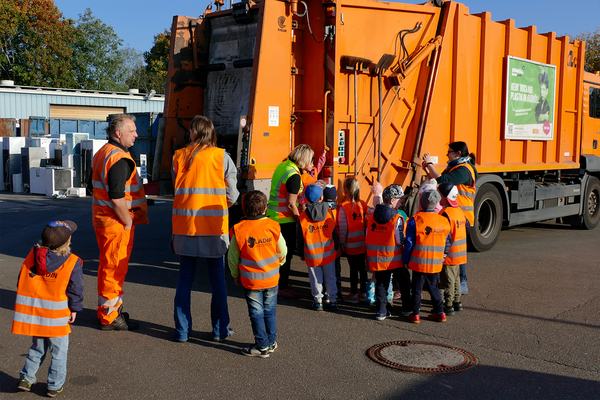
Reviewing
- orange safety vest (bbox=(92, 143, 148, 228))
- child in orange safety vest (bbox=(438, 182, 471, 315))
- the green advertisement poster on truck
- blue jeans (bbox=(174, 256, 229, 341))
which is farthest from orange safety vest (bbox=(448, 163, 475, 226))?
orange safety vest (bbox=(92, 143, 148, 228))

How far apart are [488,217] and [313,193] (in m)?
4.39

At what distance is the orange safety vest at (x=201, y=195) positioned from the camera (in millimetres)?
4352

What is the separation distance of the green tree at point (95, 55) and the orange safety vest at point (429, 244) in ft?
148

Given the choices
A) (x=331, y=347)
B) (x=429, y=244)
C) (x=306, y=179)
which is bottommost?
(x=331, y=347)

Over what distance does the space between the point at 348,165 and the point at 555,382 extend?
11.8 feet

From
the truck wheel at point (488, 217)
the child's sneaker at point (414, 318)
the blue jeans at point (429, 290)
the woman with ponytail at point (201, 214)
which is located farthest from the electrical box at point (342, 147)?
the truck wheel at point (488, 217)

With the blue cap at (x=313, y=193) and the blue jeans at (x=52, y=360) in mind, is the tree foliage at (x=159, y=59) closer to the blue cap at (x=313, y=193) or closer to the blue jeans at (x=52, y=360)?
the blue cap at (x=313, y=193)

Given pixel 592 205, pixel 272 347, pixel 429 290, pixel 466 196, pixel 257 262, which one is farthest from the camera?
pixel 592 205

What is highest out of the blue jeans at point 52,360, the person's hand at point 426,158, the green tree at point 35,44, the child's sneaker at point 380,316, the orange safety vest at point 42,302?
the green tree at point 35,44

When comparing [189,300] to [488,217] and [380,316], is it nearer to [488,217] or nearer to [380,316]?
[380,316]

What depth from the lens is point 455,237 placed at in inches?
206

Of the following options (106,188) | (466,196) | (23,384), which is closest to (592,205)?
(466,196)

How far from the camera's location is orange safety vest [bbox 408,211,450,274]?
489 centimetres

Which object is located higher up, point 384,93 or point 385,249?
point 384,93
